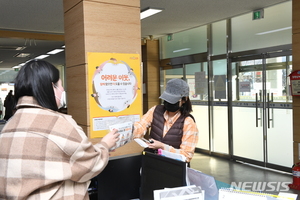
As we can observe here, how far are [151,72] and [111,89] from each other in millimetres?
6215

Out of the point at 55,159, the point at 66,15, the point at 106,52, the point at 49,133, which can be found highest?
the point at 66,15

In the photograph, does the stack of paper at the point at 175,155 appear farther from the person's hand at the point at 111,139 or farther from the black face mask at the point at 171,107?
the black face mask at the point at 171,107

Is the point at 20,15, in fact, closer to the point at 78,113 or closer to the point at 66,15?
the point at 66,15

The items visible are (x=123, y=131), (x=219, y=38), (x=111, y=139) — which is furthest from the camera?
(x=219, y=38)

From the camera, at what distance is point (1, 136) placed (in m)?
1.51

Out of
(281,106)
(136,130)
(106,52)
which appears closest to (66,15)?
(106,52)

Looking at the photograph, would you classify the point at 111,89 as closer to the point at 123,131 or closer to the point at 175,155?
the point at 123,131

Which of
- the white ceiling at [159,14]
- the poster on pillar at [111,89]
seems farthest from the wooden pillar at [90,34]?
the white ceiling at [159,14]

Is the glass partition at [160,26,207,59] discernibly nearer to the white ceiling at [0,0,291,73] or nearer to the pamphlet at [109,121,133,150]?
the white ceiling at [0,0,291,73]

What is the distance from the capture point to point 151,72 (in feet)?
28.9

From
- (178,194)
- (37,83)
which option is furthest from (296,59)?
(37,83)

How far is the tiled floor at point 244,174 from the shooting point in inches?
189

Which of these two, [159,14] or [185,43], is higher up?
[159,14]

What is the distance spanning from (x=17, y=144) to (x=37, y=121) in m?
0.14
